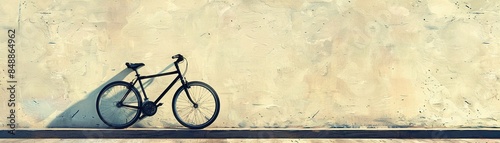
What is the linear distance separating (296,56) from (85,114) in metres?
2.96

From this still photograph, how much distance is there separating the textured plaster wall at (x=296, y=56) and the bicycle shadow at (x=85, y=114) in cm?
1

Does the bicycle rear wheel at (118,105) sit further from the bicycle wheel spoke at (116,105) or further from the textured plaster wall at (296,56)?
the textured plaster wall at (296,56)

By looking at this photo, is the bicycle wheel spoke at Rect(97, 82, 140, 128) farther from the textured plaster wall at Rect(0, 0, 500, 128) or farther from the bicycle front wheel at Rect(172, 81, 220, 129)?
the bicycle front wheel at Rect(172, 81, 220, 129)

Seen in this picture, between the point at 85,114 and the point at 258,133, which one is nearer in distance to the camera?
the point at 258,133

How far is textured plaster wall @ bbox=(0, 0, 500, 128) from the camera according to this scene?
21.7 feet

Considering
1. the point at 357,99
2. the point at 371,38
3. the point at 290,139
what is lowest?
the point at 290,139

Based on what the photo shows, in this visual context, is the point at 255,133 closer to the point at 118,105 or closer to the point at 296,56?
the point at 296,56

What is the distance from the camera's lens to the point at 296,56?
262 inches

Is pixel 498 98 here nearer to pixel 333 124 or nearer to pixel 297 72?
pixel 333 124

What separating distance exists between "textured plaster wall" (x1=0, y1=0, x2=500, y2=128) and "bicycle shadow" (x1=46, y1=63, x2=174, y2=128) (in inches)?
0.5

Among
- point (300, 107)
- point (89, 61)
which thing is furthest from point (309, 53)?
point (89, 61)

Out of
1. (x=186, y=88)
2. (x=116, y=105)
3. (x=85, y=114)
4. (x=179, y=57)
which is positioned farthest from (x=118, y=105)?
Answer: (x=179, y=57)

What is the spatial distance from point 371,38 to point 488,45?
5.23 feet

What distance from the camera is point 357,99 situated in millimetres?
6684
